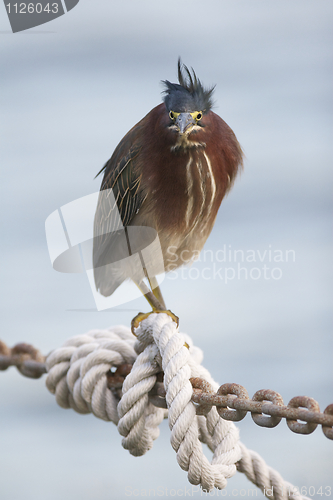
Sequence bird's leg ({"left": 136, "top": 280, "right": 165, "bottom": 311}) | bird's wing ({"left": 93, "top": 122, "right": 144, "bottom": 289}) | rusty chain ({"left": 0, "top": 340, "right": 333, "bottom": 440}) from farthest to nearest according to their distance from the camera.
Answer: bird's leg ({"left": 136, "top": 280, "right": 165, "bottom": 311})
bird's wing ({"left": 93, "top": 122, "right": 144, "bottom": 289})
rusty chain ({"left": 0, "top": 340, "right": 333, "bottom": 440})

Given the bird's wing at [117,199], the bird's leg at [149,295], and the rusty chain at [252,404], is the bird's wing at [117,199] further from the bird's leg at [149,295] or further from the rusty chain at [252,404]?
the rusty chain at [252,404]

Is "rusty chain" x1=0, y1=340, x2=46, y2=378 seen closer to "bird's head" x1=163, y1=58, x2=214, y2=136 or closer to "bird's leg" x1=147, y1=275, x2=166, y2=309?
"bird's leg" x1=147, y1=275, x2=166, y2=309

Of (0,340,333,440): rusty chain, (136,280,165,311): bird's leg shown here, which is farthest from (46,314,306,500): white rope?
(136,280,165,311): bird's leg

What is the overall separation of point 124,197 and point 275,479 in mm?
751

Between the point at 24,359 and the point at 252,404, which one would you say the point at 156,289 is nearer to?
the point at 24,359

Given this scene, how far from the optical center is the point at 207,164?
1129 millimetres

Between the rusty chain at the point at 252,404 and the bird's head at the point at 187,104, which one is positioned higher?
the bird's head at the point at 187,104

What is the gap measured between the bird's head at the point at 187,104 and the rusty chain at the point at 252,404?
52 cm

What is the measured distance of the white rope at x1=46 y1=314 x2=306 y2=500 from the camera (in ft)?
2.53

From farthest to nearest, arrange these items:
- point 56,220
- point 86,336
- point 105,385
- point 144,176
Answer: point 56,220, point 144,176, point 86,336, point 105,385

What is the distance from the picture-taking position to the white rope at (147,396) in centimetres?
77

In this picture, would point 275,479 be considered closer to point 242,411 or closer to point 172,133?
point 242,411

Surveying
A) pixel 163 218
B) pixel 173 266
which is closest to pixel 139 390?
pixel 163 218

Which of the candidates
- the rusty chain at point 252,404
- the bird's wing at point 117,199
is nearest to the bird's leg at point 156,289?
the bird's wing at point 117,199
